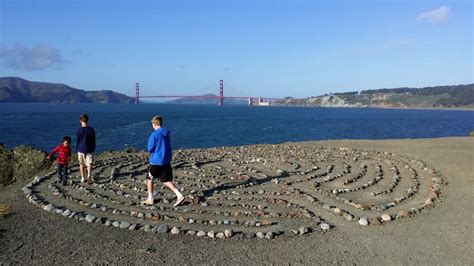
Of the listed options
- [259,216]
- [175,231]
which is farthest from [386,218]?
[175,231]

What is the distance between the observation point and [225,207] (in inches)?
416

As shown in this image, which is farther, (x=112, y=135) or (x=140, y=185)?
(x=112, y=135)

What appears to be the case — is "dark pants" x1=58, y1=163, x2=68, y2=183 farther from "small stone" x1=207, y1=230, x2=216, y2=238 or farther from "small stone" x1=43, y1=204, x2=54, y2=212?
"small stone" x1=207, y1=230, x2=216, y2=238

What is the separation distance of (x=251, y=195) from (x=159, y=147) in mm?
3185

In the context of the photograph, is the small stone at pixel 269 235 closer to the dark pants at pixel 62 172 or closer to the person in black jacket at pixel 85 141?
the person in black jacket at pixel 85 141

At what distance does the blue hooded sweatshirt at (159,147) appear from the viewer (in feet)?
32.2

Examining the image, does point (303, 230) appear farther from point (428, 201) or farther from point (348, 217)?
point (428, 201)

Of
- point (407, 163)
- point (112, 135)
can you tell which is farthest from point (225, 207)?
point (112, 135)

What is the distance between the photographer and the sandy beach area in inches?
291

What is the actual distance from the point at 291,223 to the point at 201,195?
3.12 meters

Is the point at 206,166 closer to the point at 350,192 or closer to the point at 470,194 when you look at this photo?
the point at 350,192

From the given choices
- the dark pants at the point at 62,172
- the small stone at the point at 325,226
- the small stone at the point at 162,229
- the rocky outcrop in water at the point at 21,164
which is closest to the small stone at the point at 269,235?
the small stone at the point at 325,226

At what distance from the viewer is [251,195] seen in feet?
Answer: 38.8

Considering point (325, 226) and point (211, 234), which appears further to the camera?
point (325, 226)
